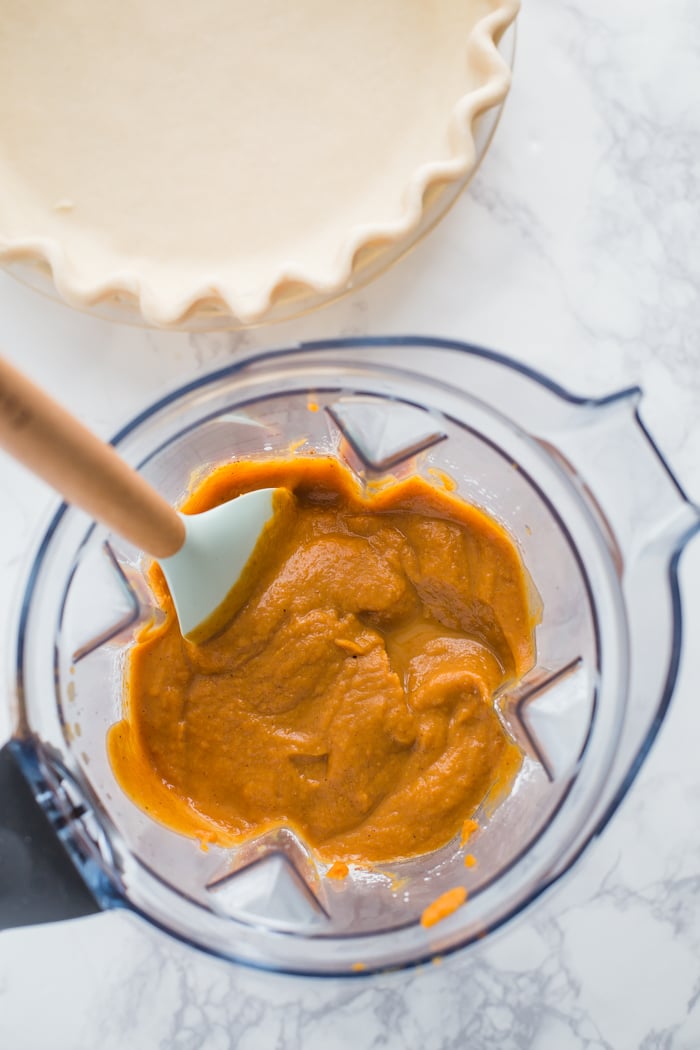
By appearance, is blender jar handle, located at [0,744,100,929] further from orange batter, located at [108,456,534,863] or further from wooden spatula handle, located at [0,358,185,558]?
wooden spatula handle, located at [0,358,185,558]

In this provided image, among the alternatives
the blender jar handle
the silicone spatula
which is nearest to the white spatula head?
the silicone spatula

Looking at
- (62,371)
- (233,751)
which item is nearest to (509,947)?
(233,751)

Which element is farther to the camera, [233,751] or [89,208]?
[89,208]

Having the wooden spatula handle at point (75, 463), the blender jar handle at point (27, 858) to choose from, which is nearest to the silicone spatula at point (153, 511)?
the wooden spatula handle at point (75, 463)

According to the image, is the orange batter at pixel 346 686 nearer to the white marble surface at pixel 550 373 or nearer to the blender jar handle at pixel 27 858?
the blender jar handle at pixel 27 858

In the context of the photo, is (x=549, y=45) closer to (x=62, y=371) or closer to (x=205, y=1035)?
(x=62, y=371)

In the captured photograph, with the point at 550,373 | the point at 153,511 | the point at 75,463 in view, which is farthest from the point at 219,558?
A: the point at 550,373
